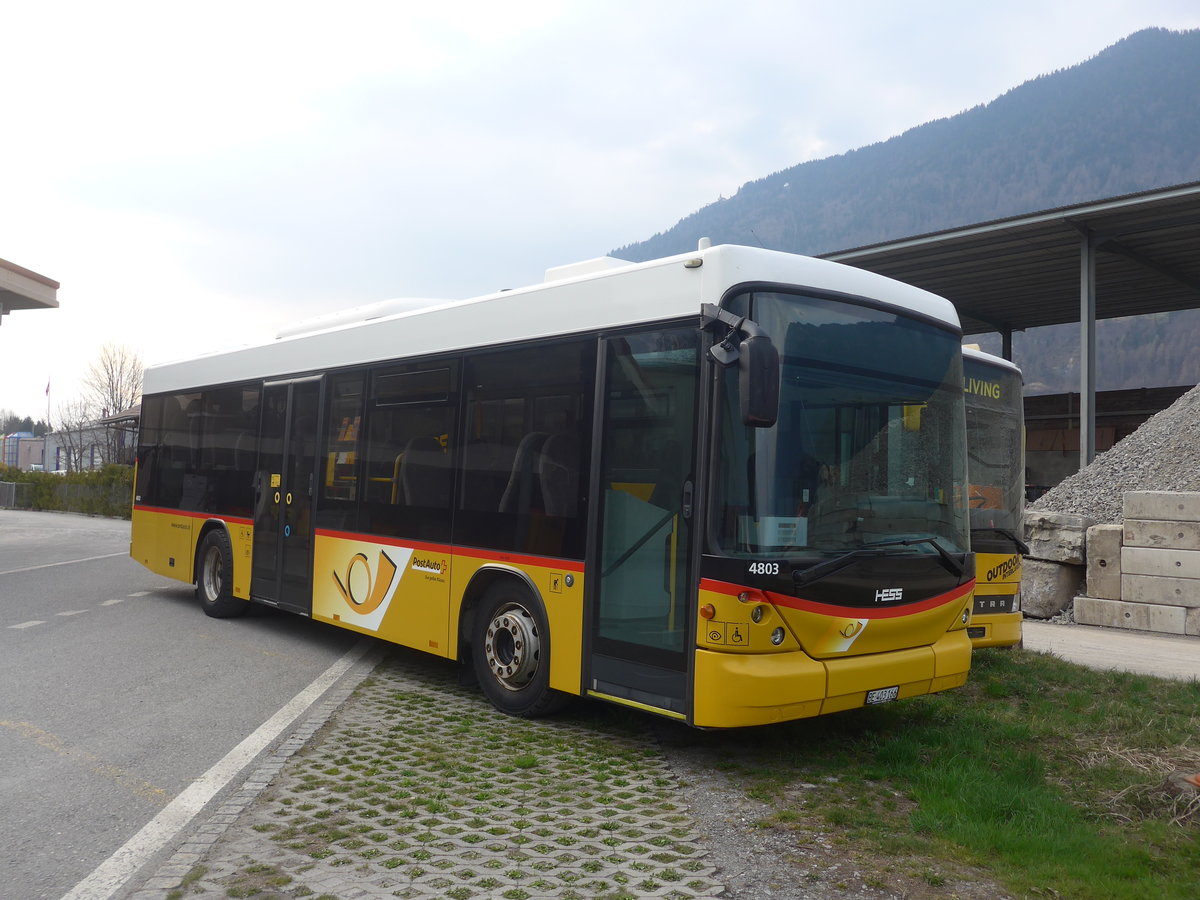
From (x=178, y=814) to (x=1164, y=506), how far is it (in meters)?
11.6

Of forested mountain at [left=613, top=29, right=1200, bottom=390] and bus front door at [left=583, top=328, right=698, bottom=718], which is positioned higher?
forested mountain at [left=613, top=29, right=1200, bottom=390]

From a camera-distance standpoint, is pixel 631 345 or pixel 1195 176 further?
pixel 1195 176

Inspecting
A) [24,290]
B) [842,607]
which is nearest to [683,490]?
[842,607]

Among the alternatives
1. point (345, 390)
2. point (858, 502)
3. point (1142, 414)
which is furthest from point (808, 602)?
point (1142, 414)

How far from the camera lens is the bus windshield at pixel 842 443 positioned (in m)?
5.32

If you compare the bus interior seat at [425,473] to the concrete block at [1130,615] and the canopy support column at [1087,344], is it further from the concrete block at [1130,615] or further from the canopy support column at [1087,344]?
the canopy support column at [1087,344]

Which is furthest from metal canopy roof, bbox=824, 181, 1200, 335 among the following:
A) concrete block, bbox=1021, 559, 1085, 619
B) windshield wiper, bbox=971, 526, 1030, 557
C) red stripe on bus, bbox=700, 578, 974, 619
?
red stripe on bus, bbox=700, 578, 974, 619

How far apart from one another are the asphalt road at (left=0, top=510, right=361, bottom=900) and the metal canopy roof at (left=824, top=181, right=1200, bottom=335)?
15.0 metres

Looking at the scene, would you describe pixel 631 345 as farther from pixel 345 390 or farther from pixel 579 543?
pixel 345 390

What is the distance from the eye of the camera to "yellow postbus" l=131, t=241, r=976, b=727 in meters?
5.33

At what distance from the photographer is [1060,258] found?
73.6ft

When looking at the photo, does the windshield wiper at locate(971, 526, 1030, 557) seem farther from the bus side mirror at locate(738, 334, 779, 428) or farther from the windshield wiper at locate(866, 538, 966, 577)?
the bus side mirror at locate(738, 334, 779, 428)

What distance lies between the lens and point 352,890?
12.6 feet

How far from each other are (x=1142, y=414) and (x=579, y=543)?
2713 centimetres
